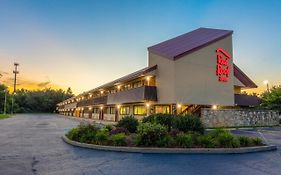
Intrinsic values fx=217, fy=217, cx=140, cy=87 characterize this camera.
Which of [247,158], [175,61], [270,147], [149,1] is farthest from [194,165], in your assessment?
[149,1]

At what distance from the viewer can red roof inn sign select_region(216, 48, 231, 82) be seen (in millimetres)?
27641

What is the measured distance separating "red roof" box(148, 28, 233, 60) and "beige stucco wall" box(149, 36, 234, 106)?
59 cm

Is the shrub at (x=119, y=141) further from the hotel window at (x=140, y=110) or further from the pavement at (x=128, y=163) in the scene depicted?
the hotel window at (x=140, y=110)

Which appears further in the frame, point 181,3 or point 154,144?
point 181,3

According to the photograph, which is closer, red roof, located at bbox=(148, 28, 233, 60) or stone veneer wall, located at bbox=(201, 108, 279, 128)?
stone veneer wall, located at bbox=(201, 108, 279, 128)

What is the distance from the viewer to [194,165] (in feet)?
25.8

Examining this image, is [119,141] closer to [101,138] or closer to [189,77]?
[101,138]

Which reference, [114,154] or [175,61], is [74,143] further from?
[175,61]

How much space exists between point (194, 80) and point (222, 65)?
17.6 feet

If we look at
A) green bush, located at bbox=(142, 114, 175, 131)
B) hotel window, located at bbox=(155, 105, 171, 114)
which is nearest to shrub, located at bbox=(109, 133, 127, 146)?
green bush, located at bbox=(142, 114, 175, 131)

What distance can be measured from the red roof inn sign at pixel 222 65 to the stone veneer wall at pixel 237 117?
477 cm

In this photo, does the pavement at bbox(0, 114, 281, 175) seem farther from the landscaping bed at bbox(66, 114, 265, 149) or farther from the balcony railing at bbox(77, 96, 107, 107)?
the balcony railing at bbox(77, 96, 107, 107)

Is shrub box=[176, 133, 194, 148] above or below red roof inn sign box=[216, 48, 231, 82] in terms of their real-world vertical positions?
below

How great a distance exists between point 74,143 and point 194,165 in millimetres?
7121
